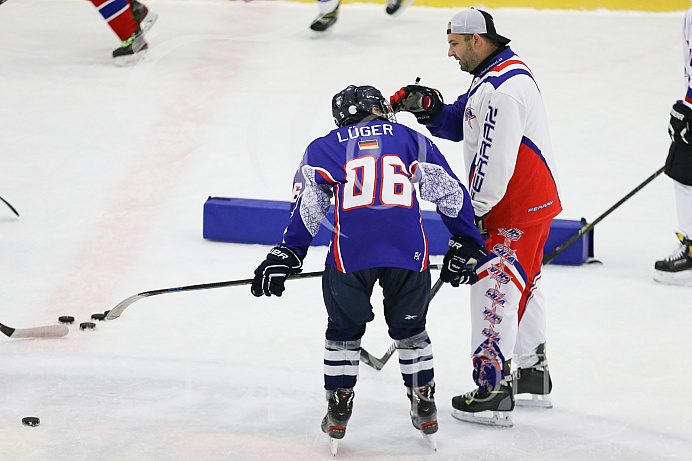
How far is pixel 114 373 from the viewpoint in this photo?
3.71 meters

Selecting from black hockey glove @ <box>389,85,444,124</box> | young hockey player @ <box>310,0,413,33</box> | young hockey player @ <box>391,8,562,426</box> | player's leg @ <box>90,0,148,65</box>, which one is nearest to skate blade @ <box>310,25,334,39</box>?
young hockey player @ <box>310,0,413,33</box>

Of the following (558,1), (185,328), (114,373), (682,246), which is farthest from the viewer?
(558,1)

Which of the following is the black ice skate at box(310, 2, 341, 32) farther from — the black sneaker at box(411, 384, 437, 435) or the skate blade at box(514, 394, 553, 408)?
the black sneaker at box(411, 384, 437, 435)

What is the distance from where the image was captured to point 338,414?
3.13 metres

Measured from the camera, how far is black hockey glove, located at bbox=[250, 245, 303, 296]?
302cm

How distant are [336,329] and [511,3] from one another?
571 centimetres

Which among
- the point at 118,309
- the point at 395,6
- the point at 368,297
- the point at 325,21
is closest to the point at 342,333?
the point at 368,297

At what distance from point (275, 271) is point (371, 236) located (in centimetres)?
31

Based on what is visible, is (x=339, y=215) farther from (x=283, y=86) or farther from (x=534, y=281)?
(x=283, y=86)

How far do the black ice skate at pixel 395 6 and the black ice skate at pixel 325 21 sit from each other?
52 centimetres

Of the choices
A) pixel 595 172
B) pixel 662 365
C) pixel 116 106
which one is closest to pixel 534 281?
pixel 662 365

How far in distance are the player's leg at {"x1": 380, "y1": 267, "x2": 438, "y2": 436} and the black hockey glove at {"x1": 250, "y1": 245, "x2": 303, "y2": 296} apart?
0.28 metres

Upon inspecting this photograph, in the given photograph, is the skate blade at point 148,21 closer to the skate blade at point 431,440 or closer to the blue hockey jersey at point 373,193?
the blue hockey jersey at point 373,193

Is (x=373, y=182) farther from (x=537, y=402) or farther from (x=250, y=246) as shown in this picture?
(x=250, y=246)
